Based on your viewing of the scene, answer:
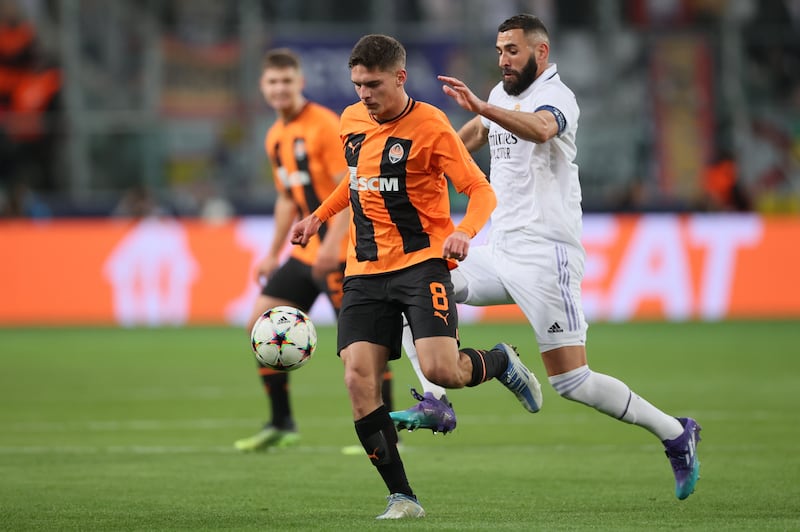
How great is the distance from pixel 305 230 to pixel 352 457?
8.44 ft

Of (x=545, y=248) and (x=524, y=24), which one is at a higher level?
(x=524, y=24)

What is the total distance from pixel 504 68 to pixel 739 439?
3650mm

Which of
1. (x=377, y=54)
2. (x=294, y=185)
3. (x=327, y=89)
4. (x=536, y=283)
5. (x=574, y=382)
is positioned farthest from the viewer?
(x=327, y=89)

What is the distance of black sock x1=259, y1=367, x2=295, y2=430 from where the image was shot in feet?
31.9

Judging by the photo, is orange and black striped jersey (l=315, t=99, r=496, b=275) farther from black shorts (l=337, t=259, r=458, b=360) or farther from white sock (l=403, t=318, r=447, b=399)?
white sock (l=403, t=318, r=447, b=399)

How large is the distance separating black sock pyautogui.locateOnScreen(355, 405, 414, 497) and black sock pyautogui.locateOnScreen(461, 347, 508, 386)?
0.51 meters

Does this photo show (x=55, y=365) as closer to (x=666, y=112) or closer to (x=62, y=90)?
(x=62, y=90)

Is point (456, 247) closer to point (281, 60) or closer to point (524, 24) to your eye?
point (524, 24)

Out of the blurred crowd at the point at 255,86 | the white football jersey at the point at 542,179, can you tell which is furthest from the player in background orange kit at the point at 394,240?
the blurred crowd at the point at 255,86

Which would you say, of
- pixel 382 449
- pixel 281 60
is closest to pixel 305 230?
pixel 382 449

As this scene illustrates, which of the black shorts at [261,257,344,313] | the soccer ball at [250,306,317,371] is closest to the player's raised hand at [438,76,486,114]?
the soccer ball at [250,306,317,371]

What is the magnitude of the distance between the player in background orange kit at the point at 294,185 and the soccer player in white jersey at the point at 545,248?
2.07 m

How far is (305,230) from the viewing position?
7023 mm

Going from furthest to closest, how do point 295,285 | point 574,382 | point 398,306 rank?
point 295,285 → point 574,382 → point 398,306
